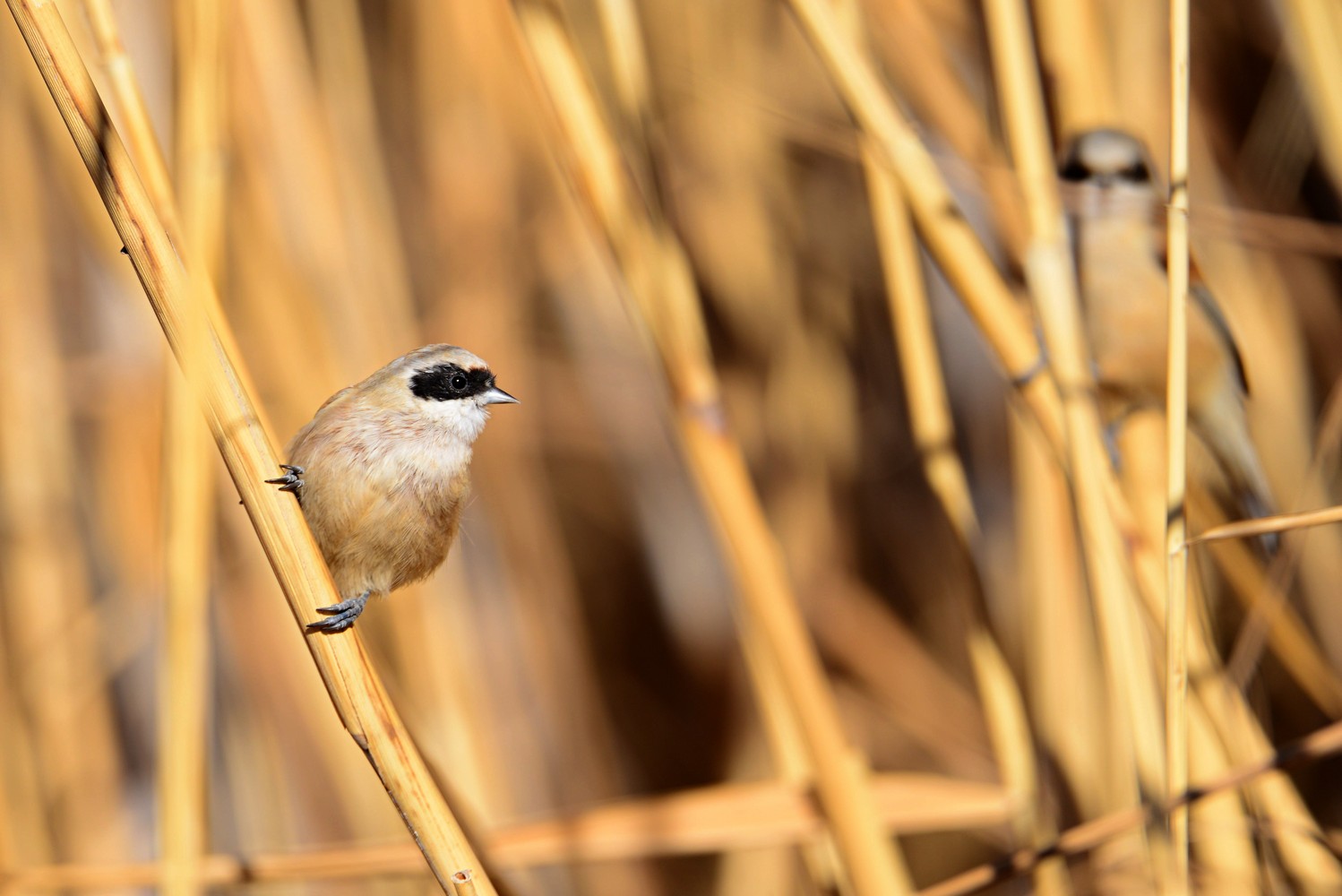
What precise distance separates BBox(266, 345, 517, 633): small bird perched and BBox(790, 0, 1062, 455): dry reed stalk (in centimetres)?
46

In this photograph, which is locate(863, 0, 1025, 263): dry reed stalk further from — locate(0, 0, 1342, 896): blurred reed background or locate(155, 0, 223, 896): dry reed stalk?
locate(155, 0, 223, 896): dry reed stalk

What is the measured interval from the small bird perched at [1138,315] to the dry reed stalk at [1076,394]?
0.21 metres

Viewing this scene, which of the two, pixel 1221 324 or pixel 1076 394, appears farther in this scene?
pixel 1221 324

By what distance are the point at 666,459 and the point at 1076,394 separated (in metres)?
1.35

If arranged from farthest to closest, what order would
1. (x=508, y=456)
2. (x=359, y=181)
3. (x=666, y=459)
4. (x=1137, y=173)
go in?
(x=666, y=459) → (x=508, y=456) → (x=359, y=181) → (x=1137, y=173)

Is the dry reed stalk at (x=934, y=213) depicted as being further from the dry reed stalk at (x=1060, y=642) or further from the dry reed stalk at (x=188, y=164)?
the dry reed stalk at (x=188, y=164)

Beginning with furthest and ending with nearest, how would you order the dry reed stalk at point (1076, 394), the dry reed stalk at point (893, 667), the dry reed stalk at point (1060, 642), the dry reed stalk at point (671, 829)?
1. the dry reed stalk at point (893, 667)
2. the dry reed stalk at point (1060, 642)
3. the dry reed stalk at point (671, 829)
4. the dry reed stalk at point (1076, 394)

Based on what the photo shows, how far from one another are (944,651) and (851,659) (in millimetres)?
268

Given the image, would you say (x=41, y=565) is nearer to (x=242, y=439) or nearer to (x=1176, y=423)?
(x=242, y=439)

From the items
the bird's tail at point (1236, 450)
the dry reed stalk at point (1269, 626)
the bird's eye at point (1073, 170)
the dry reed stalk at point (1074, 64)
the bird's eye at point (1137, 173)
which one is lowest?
the dry reed stalk at point (1269, 626)

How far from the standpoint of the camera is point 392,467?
3.36 feet

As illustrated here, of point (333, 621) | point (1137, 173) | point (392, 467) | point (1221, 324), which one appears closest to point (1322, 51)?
point (1137, 173)

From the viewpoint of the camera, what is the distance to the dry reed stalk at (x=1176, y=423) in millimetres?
821

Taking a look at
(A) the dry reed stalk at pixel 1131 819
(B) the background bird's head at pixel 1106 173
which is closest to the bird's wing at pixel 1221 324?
(B) the background bird's head at pixel 1106 173
